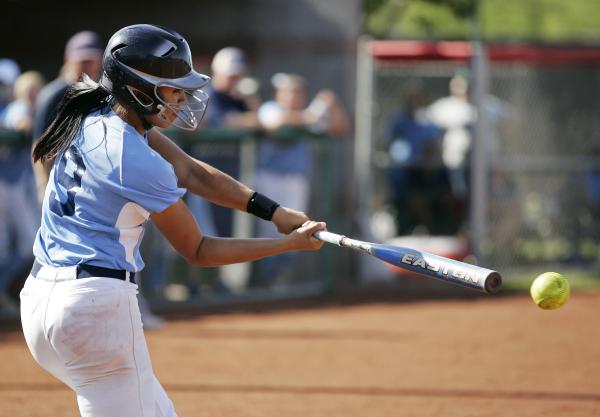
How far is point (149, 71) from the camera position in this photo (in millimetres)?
3771

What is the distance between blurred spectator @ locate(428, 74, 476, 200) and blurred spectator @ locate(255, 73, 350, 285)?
6.06 feet

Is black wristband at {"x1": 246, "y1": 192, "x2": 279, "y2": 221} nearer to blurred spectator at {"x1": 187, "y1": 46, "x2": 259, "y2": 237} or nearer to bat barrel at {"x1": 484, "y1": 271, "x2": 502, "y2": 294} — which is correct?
bat barrel at {"x1": 484, "y1": 271, "x2": 502, "y2": 294}

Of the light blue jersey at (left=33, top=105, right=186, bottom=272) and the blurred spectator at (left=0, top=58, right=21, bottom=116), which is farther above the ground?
the blurred spectator at (left=0, top=58, right=21, bottom=116)

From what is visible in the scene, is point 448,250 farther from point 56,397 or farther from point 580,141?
point 56,397

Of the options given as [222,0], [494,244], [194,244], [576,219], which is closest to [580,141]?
[576,219]

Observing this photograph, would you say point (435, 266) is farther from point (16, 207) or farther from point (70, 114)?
point (16, 207)

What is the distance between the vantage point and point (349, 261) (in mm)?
11758

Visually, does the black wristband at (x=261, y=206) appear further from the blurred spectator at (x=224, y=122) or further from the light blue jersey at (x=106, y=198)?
the blurred spectator at (x=224, y=122)

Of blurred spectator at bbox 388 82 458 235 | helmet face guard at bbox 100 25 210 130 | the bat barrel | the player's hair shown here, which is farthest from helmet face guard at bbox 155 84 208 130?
blurred spectator at bbox 388 82 458 235

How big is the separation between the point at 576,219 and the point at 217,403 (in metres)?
7.03

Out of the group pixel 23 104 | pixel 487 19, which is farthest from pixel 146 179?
pixel 487 19

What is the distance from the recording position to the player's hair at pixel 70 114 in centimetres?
388

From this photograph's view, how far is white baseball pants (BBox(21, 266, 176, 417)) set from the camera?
361 centimetres

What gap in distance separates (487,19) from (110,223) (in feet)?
50.1
